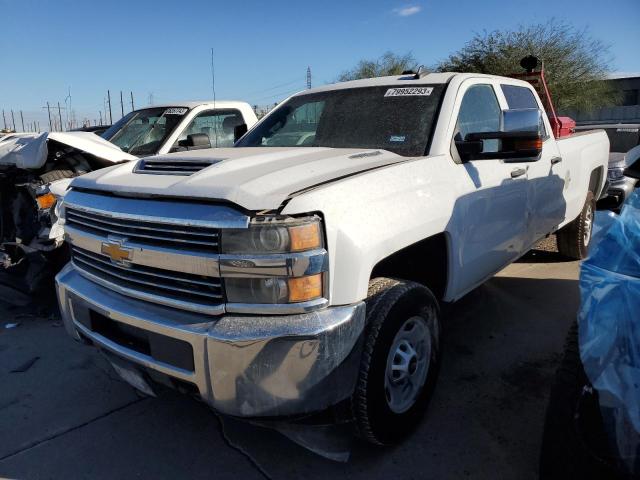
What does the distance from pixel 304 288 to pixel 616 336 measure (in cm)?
111

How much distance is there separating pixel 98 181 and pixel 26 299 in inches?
93.3

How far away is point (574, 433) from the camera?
182 centimetres

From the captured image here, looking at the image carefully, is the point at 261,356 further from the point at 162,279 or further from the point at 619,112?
the point at 619,112

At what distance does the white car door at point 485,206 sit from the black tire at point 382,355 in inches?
21.2

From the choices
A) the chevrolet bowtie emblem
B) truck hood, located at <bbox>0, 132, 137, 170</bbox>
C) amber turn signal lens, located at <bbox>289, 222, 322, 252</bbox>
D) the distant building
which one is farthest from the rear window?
the distant building

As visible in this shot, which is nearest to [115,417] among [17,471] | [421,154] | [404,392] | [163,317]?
[17,471]

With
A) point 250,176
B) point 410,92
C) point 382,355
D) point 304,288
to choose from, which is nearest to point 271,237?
point 304,288

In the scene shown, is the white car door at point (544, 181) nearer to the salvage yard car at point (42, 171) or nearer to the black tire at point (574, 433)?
the black tire at point (574, 433)

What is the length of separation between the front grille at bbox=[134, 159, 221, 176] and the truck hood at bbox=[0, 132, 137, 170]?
2.19 metres

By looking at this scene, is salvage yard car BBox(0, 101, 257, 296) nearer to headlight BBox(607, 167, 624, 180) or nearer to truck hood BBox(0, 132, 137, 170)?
truck hood BBox(0, 132, 137, 170)

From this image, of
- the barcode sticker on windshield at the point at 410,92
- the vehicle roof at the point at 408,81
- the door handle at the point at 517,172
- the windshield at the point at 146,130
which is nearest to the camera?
the barcode sticker on windshield at the point at 410,92

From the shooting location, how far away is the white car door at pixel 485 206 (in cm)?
305

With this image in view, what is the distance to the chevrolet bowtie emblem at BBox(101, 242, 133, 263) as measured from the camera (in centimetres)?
238

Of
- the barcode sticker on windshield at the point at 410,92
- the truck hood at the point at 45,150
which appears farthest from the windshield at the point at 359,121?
the truck hood at the point at 45,150
